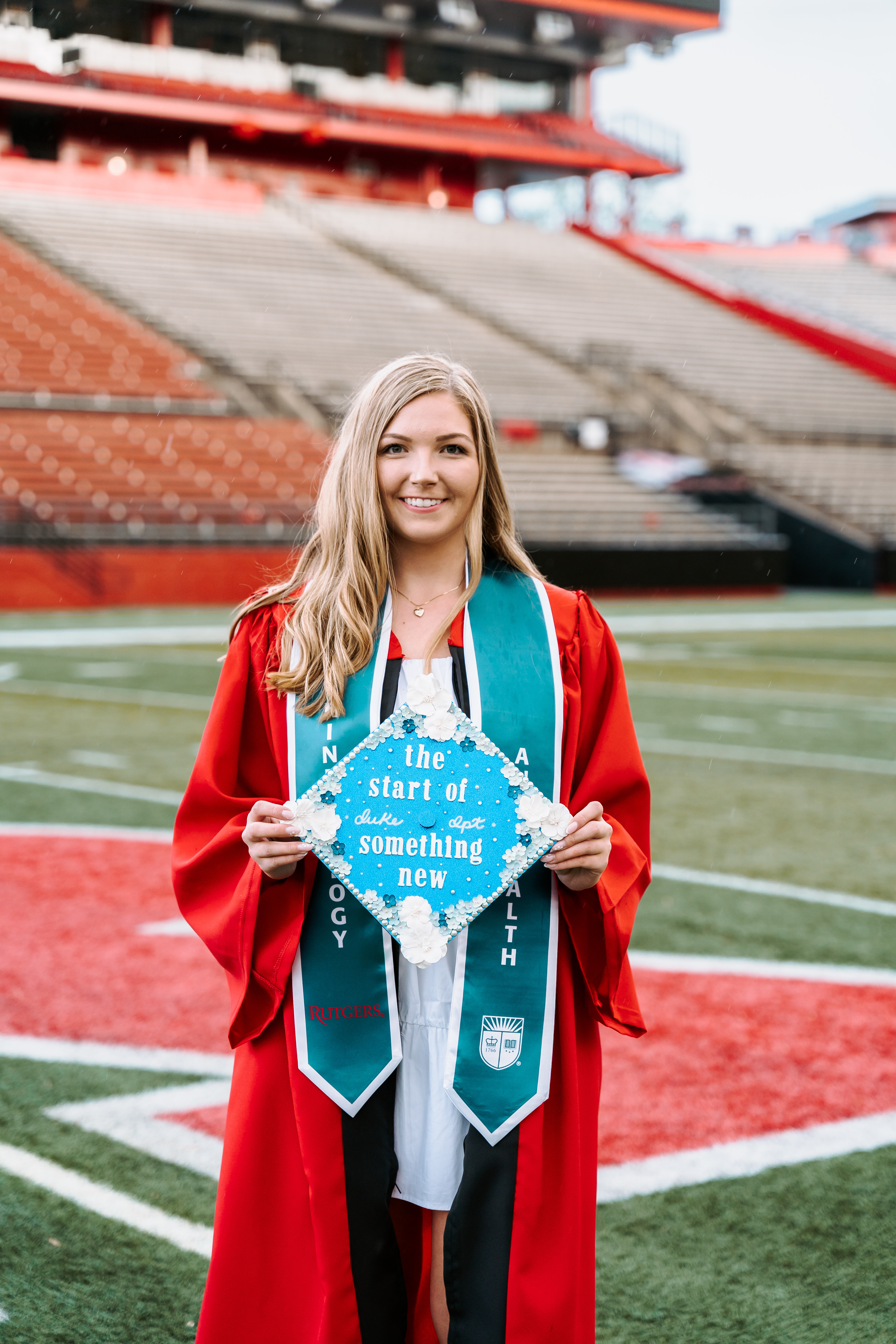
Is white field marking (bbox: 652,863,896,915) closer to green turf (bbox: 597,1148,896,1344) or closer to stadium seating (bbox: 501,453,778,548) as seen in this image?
green turf (bbox: 597,1148,896,1344)

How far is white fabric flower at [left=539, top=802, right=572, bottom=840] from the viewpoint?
77.7 inches

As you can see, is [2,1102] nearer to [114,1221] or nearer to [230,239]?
[114,1221]

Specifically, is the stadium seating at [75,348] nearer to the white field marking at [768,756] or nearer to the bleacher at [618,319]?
the bleacher at [618,319]

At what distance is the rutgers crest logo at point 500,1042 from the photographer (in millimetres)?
2098

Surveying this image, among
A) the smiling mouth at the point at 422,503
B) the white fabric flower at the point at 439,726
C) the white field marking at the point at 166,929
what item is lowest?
the white field marking at the point at 166,929

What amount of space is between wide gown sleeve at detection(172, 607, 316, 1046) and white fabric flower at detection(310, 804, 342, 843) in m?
0.11

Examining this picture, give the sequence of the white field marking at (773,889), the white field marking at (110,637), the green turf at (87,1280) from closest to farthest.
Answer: the green turf at (87,1280) → the white field marking at (773,889) → the white field marking at (110,637)

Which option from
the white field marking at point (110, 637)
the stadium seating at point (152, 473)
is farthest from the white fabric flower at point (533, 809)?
the stadium seating at point (152, 473)

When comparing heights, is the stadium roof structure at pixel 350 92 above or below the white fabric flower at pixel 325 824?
above

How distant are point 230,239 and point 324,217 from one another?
3.78 meters

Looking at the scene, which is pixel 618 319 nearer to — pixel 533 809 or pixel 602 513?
pixel 602 513

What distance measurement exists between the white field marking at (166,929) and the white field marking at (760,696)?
6.80 m

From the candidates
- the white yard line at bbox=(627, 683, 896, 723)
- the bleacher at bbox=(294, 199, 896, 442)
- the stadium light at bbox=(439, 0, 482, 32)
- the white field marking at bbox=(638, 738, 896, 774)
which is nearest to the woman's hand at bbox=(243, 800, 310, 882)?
the white field marking at bbox=(638, 738, 896, 774)

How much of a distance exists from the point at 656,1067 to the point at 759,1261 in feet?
3.67
